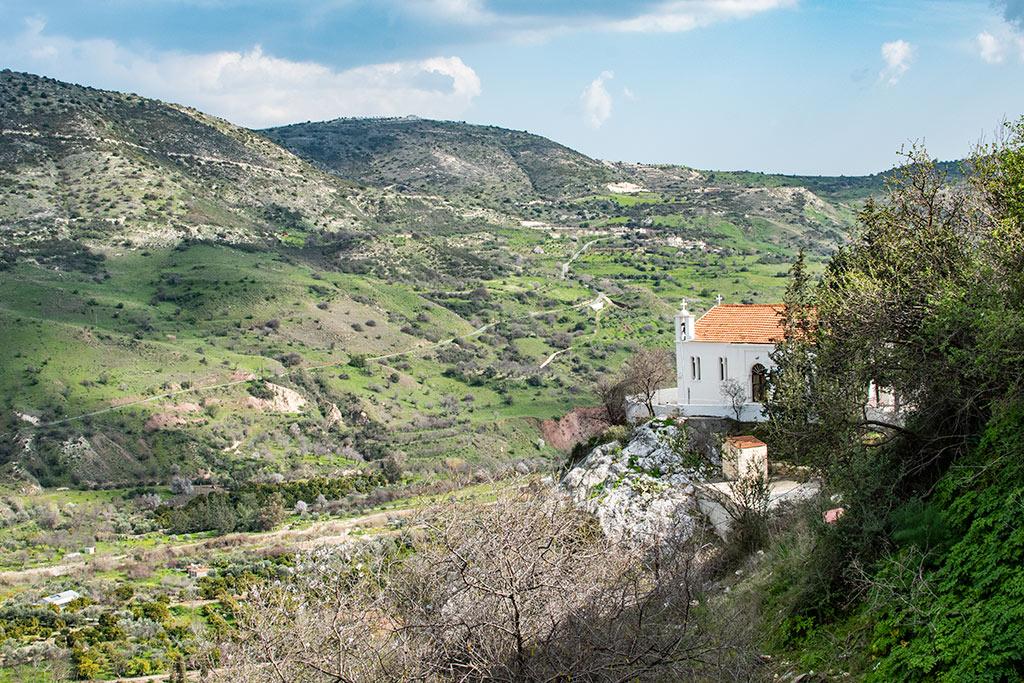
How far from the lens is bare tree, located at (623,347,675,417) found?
2878 centimetres

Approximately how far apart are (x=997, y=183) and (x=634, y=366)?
59.8 ft

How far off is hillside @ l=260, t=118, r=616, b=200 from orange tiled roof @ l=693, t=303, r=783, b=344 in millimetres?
89661

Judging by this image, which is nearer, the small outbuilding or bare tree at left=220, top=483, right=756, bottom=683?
bare tree at left=220, top=483, right=756, bottom=683

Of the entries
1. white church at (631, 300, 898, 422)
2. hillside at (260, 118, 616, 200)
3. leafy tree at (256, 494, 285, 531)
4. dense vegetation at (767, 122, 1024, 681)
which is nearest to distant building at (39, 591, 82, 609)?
leafy tree at (256, 494, 285, 531)

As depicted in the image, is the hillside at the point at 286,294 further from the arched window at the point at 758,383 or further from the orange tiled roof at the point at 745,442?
the orange tiled roof at the point at 745,442

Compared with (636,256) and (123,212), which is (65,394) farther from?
(636,256)

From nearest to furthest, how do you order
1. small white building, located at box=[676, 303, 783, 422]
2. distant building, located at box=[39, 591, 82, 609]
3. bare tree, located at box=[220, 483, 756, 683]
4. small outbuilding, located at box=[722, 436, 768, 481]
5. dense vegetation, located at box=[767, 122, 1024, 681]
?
bare tree, located at box=[220, 483, 756, 683] < dense vegetation, located at box=[767, 122, 1024, 681] < small outbuilding, located at box=[722, 436, 768, 481] < small white building, located at box=[676, 303, 783, 422] < distant building, located at box=[39, 591, 82, 609]

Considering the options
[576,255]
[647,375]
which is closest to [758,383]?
[647,375]

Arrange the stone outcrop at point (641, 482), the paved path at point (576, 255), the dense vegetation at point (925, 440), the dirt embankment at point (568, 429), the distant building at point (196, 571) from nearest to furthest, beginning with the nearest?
the dense vegetation at point (925, 440), the stone outcrop at point (641, 482), the distant building at point (196, 571), the dirt embankment at point (568, 429), the paved path at point (576, 255)

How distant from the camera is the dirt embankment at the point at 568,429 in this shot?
147ft

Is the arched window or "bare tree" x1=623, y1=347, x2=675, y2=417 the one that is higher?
the arched window

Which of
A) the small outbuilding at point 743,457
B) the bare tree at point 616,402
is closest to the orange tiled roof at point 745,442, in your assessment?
the small outbuilding at point 743,457

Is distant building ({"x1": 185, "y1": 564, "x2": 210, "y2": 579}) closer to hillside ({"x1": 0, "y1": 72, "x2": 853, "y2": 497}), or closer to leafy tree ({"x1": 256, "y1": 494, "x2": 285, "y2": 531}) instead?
leafy tree ({"x1": 256, "y1": 494, "x2": 285, "y2": 531})

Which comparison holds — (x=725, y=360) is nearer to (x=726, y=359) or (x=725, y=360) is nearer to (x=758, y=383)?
(x=726, y=359)
